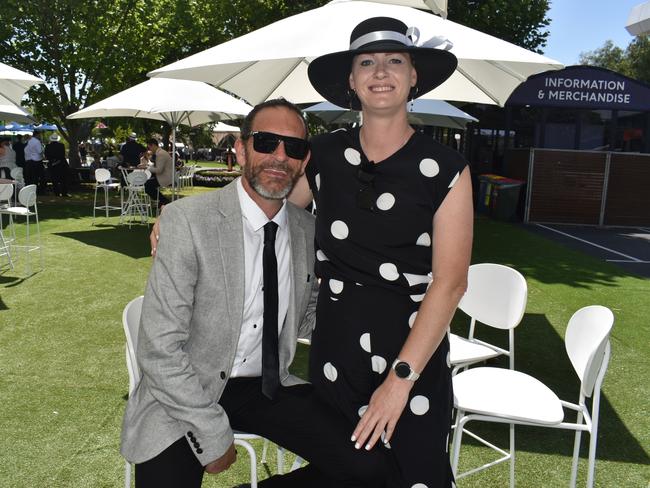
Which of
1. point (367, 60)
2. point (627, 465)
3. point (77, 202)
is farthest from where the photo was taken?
point (77, 202)

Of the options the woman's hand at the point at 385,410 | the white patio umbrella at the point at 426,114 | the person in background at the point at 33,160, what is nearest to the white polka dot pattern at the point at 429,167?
the woman's hand at the point at 385,410

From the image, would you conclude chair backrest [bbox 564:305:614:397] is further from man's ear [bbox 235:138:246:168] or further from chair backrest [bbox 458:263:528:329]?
man's ear [bbox 235:138:246:168]

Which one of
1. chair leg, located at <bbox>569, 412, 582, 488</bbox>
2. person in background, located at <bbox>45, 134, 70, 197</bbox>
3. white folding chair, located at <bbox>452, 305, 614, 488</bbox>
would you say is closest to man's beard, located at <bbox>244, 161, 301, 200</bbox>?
white folding chair, located at <bbox>452, 305, 614, 488</bbox>

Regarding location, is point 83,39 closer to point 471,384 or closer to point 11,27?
point 11,27

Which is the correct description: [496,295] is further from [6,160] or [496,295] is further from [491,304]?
[6,160]

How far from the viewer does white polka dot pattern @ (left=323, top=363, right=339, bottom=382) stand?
7.19ft

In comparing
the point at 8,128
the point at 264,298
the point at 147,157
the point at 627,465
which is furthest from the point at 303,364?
the point at 8,128

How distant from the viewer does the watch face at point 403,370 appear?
6.47ft

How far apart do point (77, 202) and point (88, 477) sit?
16.4 meters

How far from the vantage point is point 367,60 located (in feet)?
7.00

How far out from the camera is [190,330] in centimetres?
229

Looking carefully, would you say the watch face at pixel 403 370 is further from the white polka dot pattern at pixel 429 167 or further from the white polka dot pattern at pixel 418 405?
the white polka dot pattern at pixel 429 167

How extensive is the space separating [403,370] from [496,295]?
6.43ft

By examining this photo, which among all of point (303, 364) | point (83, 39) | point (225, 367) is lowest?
point (303, 364)
